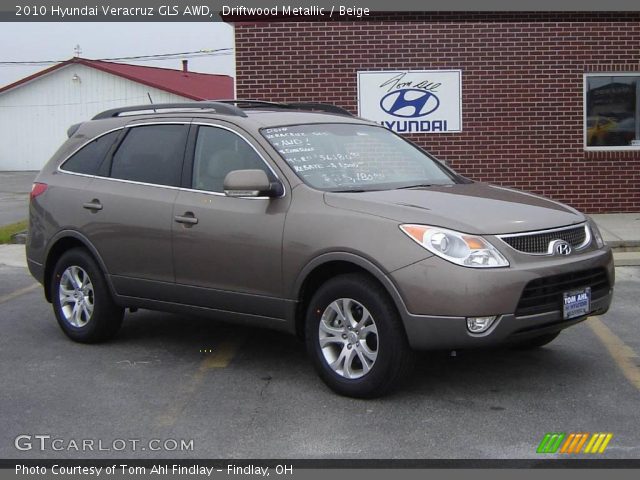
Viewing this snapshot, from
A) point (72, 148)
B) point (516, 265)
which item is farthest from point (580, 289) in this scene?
point (72, 148)

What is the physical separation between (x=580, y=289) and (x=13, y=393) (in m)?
3.56

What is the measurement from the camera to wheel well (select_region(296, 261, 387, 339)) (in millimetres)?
5449

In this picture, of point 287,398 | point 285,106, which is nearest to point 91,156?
point 285,106

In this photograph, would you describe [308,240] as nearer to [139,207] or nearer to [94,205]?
[139,207]

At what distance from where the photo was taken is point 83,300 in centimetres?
704

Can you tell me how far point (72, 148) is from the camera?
7406 millimetres

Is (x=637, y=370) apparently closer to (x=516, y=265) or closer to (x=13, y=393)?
(x=516, y=265)

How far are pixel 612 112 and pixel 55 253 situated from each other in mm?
9988

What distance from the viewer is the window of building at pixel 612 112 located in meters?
14.3

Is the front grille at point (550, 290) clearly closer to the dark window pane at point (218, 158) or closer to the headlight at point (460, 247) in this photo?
the headlight at point (460, 247)

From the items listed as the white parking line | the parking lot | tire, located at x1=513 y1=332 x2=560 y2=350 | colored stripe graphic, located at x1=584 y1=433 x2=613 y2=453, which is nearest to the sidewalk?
the white parking line

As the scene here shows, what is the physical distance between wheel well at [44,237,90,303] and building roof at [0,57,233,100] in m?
33.3

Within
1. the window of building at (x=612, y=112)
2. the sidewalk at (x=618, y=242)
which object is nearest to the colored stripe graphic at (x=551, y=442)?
the sidewalk at (x=618, y=242)

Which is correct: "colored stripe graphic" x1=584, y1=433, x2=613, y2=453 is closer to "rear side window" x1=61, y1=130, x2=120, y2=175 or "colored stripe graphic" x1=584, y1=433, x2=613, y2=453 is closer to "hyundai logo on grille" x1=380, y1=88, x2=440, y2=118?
"rear side window" x1=61, y1=130, x2=120, y2=175
